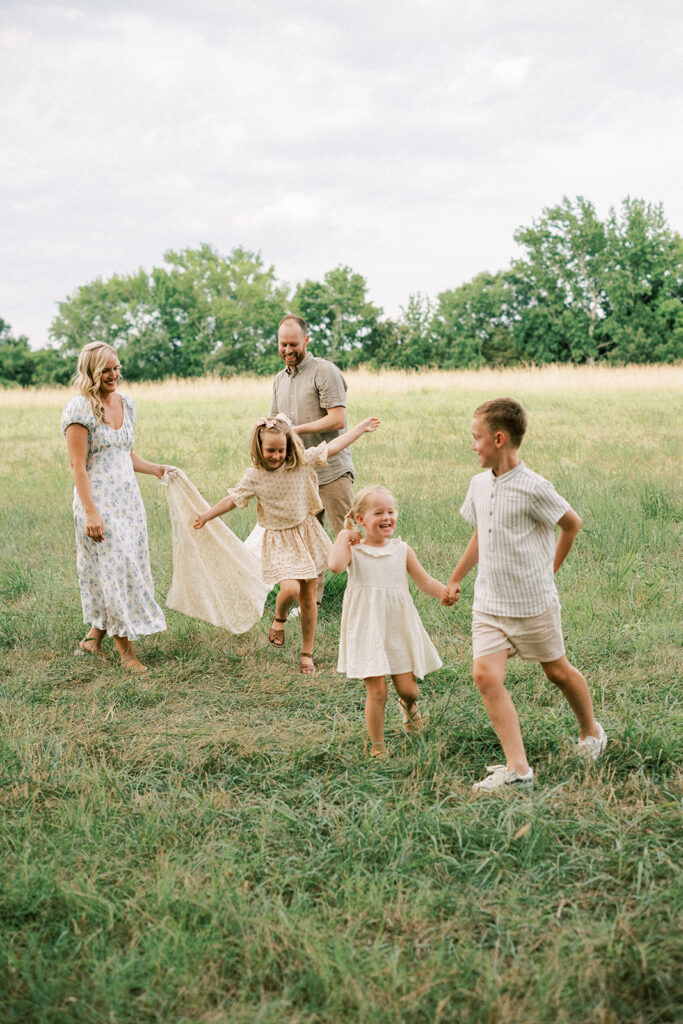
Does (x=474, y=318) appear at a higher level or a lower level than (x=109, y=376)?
Answer: higher

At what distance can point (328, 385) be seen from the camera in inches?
242

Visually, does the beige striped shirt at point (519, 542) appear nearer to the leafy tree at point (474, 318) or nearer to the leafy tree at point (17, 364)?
the leafy tree at point (474, 318)

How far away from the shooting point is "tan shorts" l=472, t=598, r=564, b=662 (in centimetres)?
368

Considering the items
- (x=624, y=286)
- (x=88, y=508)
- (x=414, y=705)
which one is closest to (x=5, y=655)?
(x=88, y=508)

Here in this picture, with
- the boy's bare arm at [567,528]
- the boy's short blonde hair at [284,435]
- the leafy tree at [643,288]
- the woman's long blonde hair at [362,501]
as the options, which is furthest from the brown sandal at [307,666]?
the leafy tree at [643,288]

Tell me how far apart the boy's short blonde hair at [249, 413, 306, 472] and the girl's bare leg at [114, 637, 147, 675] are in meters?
1.45

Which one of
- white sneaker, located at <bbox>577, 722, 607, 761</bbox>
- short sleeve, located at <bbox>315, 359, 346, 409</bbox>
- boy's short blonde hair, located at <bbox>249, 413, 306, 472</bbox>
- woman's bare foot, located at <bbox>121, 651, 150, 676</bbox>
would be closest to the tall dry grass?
short sleeve, located at <bbox>315, 359, 346, 409</bbox>

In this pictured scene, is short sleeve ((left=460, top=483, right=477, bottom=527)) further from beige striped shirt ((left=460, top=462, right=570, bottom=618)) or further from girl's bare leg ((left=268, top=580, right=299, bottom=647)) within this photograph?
girl's bare leg ((left=268, top=580, right=299, bottom=647))

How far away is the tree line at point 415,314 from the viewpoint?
170 ft

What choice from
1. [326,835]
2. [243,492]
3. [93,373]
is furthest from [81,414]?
[326,835]

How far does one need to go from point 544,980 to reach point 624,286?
53785mm

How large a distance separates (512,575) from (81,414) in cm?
303

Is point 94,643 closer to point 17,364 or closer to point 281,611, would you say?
point 281,611

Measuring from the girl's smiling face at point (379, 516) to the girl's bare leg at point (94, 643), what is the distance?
2547 millimetres
